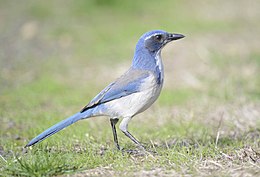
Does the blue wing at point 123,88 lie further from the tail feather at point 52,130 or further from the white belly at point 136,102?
the tail feather at point 52,130

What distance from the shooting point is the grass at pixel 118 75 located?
4.62m

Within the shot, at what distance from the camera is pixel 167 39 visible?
5.59 m

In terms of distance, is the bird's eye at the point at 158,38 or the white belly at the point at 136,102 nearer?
the white belly at the point at 136,102

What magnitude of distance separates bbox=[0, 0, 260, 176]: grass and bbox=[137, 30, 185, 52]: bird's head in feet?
3.29

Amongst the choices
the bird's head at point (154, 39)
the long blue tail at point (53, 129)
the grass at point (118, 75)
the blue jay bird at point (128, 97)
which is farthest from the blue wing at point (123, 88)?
the grass at point (118, 75)

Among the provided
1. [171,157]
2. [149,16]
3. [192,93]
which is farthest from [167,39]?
[149,16]

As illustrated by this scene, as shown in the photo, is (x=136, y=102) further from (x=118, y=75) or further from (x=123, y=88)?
(x=118, y=75)

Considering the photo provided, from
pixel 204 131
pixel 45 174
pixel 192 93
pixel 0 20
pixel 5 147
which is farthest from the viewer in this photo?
pixel 0 20

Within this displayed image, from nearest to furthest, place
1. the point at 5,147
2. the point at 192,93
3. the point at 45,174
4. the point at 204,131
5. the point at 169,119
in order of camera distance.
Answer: the point at 45,174, the point at 5,147, the point at 204,131, the point at 169,119, the point at 192,93

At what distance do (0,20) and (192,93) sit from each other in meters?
6.37

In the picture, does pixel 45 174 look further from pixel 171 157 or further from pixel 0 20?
pixel 0 20

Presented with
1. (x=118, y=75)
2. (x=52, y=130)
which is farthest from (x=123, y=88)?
(x=118, y=75)

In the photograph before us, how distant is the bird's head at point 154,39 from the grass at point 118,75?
3.29 feet

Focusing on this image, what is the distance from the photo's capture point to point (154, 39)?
5.55m
